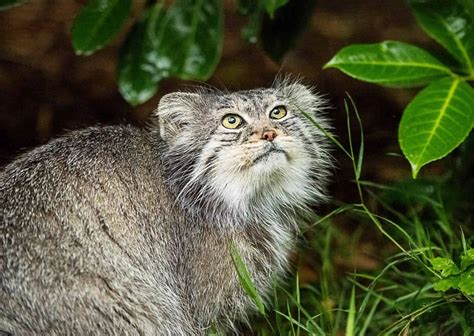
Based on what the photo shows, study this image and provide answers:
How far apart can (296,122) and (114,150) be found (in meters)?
0.86

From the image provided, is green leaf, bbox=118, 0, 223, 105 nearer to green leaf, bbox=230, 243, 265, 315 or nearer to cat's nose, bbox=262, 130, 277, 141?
cat's nose, bbox=262, 130, 277, 141

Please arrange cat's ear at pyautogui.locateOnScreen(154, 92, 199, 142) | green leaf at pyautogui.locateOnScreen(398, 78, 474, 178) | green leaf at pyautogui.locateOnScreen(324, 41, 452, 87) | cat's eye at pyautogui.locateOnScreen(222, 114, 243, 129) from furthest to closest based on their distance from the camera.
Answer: cat's ear at pyautogui.locateOnScreen(154, 92, 199, 142) → cat's eye at pyautogui.locateOnScreen(222, 114, 243, 129) → green leaf at pyautogui.locateOnScreen(324, 41, 452, 87) → green leaf at pyautogui.locateOnScreen(398, 78, 474, 178)

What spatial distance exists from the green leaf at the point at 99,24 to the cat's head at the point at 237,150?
0.66 meters

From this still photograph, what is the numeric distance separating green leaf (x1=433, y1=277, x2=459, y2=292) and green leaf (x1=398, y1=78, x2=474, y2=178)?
0.67 m

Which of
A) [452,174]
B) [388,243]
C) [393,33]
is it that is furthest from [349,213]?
[393,33]

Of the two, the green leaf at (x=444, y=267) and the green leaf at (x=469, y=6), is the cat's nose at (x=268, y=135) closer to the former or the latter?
the green leaf at (x=444, y=267)

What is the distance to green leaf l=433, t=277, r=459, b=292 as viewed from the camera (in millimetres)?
3838

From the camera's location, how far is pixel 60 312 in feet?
12.3

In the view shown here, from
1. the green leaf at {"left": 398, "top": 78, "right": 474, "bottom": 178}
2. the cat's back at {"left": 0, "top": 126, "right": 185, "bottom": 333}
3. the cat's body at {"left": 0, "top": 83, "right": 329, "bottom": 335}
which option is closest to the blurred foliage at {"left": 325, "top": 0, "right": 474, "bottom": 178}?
the green leaf at {"left": 398, "top": 78, "right": 474, "bottom": 178}

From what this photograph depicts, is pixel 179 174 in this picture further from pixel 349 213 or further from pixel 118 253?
pixel 349 213

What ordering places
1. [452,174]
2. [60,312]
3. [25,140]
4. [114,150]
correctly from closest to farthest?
[60,312]
[114,150]
[452,174]
[25,140]

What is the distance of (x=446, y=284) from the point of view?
3855 millimetres

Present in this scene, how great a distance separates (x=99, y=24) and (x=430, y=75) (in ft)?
4.42

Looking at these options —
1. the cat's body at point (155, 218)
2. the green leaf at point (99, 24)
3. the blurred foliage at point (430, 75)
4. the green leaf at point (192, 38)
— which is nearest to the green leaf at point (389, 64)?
the blurred foliage at point (430, 75)
